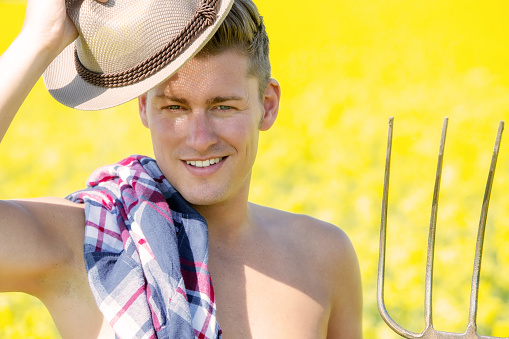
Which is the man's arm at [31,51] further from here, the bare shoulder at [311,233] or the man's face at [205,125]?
the bare shoulder at [311,233]

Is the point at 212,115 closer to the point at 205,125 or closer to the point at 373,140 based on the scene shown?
the point at 205,125

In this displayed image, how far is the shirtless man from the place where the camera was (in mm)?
1615

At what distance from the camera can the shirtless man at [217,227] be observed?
5.30ft

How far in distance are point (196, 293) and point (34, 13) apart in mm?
799

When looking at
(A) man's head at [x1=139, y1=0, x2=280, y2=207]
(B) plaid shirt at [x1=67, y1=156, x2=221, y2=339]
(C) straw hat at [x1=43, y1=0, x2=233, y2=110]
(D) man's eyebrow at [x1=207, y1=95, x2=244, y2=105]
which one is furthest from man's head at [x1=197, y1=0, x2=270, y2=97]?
(B) plaid shirt at [x1=67, y1=156, x2=221, y2=339]

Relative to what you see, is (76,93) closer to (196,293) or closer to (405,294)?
(196,293)

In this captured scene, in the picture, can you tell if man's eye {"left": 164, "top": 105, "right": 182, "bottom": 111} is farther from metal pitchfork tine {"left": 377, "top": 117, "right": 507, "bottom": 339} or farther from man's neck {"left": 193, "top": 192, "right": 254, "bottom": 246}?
metal pitchfork tine {"left": 377, "top": 117, "right": 507, "bottom": 339}

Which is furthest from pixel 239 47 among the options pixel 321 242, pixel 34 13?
pixel 321 242

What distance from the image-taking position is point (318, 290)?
2.33m

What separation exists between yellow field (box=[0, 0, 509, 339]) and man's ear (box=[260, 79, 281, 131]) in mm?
1927

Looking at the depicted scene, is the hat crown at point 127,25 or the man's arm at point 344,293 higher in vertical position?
the hat crown at point 127,25

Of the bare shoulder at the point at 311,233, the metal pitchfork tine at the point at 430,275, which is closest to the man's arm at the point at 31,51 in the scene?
the metal pitchfork tine at the point at 430,275

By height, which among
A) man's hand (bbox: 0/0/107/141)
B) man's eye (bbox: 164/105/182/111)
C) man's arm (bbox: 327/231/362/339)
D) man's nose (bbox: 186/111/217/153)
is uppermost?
man's hand (bbox: 0/0/107/141)

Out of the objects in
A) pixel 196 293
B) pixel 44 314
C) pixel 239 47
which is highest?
pixel 239 47
